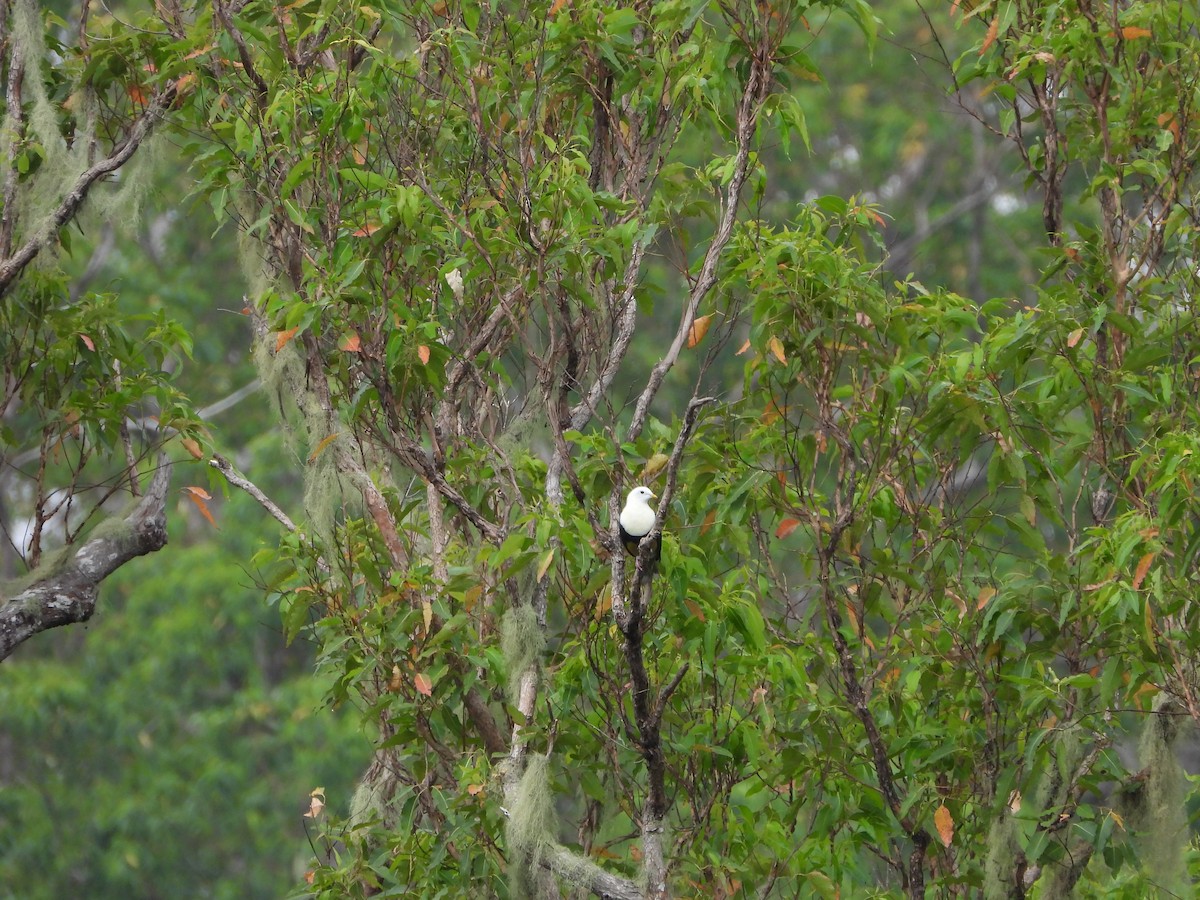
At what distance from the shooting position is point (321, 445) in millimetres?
3934

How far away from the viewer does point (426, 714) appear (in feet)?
12.1

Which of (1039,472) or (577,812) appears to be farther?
(577,812)

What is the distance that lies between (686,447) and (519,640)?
1.97 ft

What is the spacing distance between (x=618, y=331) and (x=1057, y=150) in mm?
1212

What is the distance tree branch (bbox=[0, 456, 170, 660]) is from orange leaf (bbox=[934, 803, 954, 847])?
2013mm

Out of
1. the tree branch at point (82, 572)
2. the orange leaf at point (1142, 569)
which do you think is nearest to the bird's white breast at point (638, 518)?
the orange leaf at point (1142, 569)

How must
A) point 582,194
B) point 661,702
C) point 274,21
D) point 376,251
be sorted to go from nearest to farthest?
point 661,702 → point 582,194 → point 376,251 → point 274,21

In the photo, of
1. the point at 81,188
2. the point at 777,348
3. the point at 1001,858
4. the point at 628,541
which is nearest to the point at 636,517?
the point at 628,541

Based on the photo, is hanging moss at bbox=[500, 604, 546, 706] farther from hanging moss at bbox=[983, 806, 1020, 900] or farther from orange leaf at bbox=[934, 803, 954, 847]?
hanging moss at bbox=[983, 806, 1020, 900]

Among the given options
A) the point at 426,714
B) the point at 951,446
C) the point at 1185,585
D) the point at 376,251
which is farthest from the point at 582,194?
the point at 1185,585

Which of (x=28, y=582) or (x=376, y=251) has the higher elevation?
(x=376, y=251)

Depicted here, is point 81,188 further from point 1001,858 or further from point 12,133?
point 1001,858

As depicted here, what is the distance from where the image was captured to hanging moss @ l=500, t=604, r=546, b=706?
368 centimetres

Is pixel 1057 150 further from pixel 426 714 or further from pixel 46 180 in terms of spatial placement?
pixel 46 180
